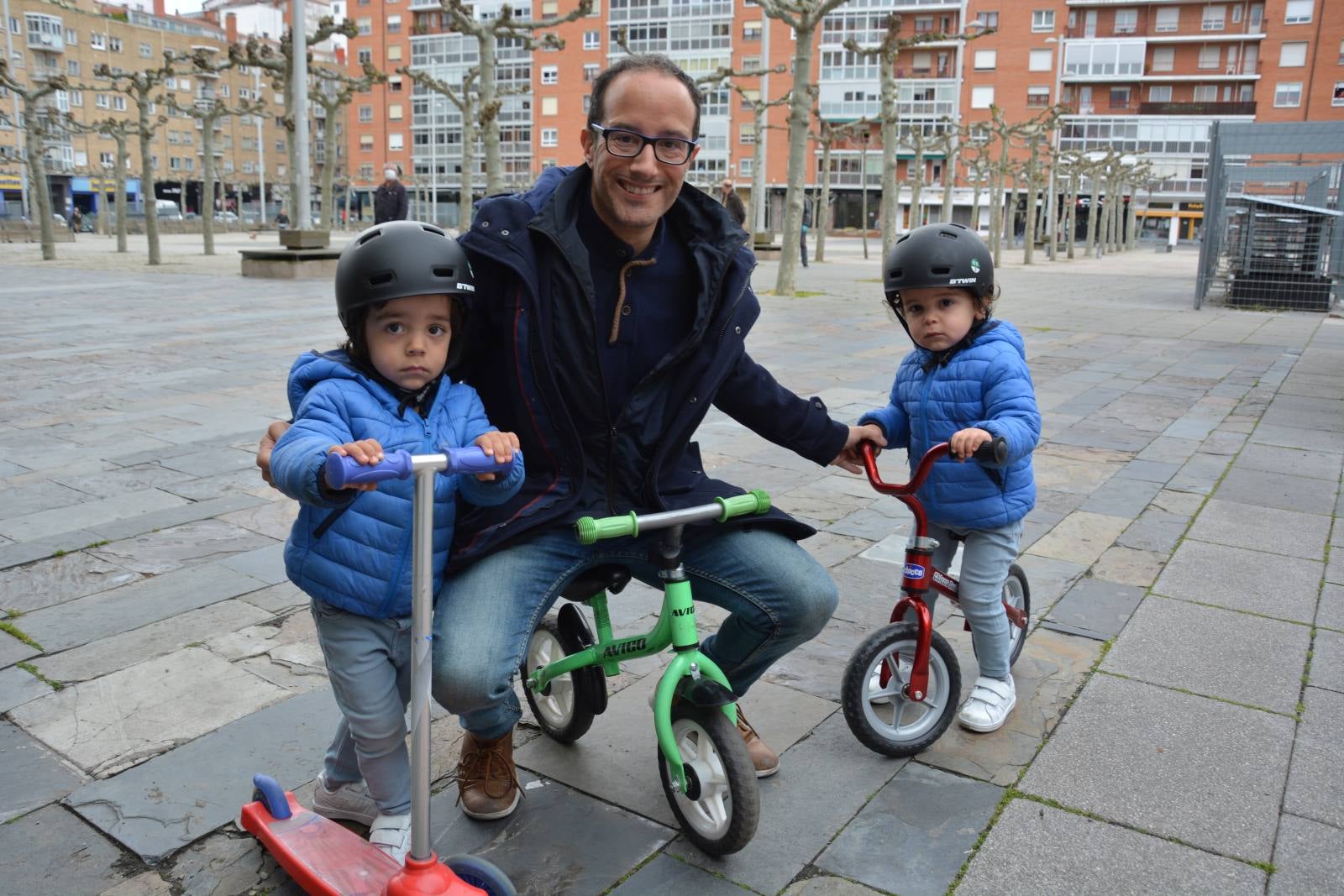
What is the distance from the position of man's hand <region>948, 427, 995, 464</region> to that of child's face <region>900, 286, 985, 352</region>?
0.49 meters

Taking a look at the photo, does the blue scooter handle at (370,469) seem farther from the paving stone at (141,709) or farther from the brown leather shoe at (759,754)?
the paving stone at (141,709)

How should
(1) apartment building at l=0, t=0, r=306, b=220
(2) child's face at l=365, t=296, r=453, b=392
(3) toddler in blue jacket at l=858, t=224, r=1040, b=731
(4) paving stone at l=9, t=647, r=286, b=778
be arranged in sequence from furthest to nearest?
1. (1) apartment building at l=0, t=0, r=306, b=220
2. (3) toddler in blue jacket at l=858, t=224, r=1040, b=731
3. (4) paving stone at l=9, t=647, r=286, b=778
4. (2) child's face at l=365, t=296, r=453, b=392

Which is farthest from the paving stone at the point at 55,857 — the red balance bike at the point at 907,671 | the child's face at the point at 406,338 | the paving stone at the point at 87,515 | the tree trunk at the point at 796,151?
the tree trunk at the point at 796,151

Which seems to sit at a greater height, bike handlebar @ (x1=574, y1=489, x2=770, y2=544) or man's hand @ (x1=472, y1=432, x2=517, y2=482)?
man's hand @ (x1=472, y1=432, x2=517, y2=482)

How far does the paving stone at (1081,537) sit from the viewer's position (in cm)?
486

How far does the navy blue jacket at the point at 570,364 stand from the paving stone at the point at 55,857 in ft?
3.33

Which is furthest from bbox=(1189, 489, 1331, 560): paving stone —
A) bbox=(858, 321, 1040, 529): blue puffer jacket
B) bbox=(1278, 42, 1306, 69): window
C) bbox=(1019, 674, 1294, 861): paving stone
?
bbox=(1278, 42, 1306, 69): window

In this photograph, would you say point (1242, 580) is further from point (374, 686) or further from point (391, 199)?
point (391, 199)

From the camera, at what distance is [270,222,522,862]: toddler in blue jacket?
227 cm

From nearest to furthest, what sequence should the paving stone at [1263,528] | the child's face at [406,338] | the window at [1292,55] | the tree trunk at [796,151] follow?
the child's face at [406,338] → the paving stone at [1263,528] → the tree trunk at [796,151] → the window at [1292,55]

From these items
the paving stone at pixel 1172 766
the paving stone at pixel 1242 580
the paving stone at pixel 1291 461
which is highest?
the paving stone at pixel 1291 461

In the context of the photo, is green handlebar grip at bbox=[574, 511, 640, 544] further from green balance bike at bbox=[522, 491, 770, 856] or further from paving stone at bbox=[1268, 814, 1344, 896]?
paving stone at bbox=[1268, 814, 1344, 896]

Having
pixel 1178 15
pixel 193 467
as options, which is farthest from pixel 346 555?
pixel 1178 15

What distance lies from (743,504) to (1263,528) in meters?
4.05
